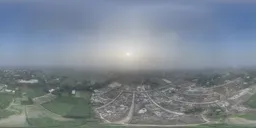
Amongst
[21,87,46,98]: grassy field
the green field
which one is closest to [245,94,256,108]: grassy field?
the green field

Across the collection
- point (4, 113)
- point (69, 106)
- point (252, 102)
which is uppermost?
point (252, 102)

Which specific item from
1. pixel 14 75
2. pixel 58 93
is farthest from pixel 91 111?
pixel 14 75

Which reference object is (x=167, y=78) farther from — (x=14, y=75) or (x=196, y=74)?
(x=14, y=75)

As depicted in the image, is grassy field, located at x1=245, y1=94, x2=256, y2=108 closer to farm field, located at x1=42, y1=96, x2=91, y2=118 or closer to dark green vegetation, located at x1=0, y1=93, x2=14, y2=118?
farm field, located at x1=42, y1=96, x2=91, y2=118

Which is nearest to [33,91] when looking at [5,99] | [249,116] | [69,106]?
[5,99]

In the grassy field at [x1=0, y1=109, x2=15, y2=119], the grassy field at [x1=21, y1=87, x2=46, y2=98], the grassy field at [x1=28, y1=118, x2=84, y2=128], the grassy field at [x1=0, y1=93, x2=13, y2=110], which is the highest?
the grassy field at [x1=21, y1=87, x2=46, y2=98]

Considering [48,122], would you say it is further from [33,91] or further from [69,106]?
[33,91]

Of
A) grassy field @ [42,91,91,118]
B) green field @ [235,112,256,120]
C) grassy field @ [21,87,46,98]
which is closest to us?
grassy field @ [21,87,46,98]

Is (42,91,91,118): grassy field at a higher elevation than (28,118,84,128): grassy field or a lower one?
higher
